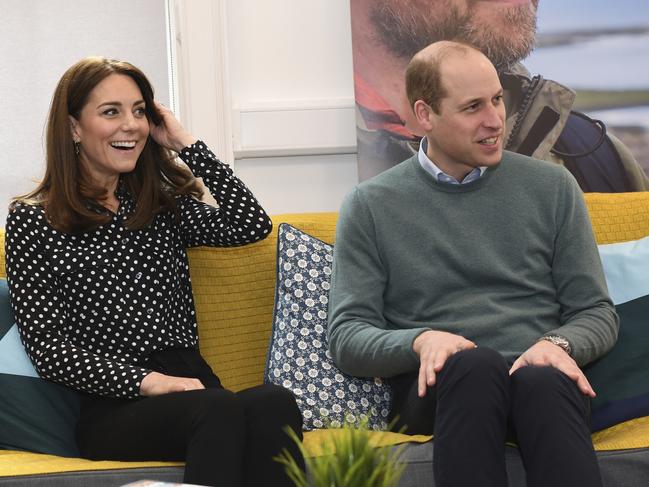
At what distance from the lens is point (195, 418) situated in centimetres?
179

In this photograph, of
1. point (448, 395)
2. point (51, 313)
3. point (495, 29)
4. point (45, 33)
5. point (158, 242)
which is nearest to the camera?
point (448, 395)

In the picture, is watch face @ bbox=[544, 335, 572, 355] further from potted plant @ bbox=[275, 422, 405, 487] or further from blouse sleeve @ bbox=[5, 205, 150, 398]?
potted plant @ bbox=[275, 422, 405, 487]

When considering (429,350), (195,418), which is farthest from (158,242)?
(429,350)

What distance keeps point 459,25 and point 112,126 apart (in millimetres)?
1258

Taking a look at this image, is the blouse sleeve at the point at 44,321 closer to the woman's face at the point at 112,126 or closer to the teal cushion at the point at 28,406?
the teal cushion at the point at 28,406

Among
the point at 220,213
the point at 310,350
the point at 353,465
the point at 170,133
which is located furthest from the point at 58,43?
the point at 353,465

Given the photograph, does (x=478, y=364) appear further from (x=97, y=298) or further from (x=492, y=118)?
(x=97, y=298)

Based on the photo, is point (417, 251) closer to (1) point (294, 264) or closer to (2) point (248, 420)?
(1) point (294, 264)

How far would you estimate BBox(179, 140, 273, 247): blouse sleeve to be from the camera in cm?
230

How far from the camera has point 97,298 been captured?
210 centimetres

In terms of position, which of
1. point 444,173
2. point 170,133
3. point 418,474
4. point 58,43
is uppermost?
point 58,43

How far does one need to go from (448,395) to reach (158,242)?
0.83 meters

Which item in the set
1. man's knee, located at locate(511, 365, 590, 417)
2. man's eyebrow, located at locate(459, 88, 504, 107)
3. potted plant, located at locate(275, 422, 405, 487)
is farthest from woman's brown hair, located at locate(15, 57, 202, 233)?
potted plant, located at locate(275, 422, 405, 487)

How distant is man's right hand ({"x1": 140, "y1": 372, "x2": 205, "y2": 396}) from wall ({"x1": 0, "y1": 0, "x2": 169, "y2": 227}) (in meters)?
1.47
